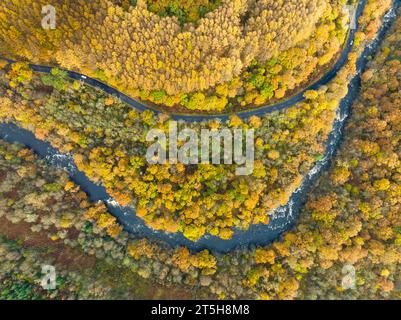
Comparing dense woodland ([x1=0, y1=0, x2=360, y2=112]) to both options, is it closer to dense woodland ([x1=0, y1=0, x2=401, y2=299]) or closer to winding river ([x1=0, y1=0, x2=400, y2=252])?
dense woodland ([x1=0, y1=0, x2=401, y2=299])

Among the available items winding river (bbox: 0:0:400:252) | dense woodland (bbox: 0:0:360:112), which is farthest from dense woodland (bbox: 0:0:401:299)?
dense woodland (bbox: 0:0:360:112)

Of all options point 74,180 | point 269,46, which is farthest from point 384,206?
point 74,180

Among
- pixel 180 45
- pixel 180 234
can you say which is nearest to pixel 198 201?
pixel 180 234

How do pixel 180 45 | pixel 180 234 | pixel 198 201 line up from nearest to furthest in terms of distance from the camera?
pixel 180 45 < pixel 198 201 < pixel 180 234

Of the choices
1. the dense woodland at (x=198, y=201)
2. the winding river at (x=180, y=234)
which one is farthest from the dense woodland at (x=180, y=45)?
the winding river at (x=180, y=234)

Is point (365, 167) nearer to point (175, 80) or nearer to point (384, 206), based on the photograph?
point (384, 206)

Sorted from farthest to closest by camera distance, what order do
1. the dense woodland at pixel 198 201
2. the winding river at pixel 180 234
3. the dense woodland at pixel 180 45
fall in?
the winding river at pixel 180 234, the dense woodland at pixel 198 201, the dense woodland at pixel 180 45

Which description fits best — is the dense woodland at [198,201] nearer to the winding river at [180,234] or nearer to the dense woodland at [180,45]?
the winding river at [180,234]

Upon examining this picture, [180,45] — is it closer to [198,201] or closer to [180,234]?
[198,201]
